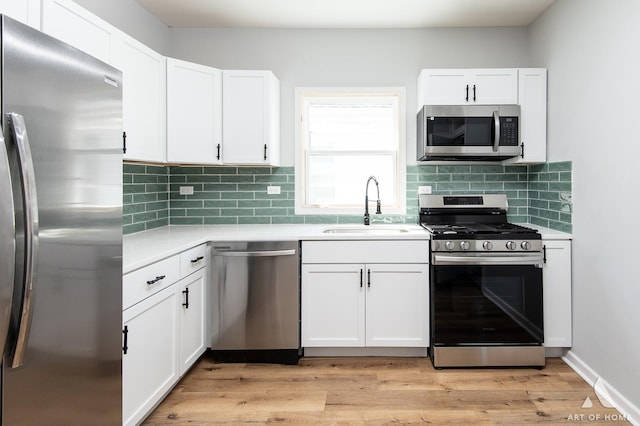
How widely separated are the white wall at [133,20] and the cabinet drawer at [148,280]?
5.24ft

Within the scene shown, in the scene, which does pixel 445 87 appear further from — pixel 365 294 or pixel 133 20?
pixel 133 20

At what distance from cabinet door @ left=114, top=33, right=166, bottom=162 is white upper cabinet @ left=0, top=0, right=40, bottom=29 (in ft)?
1.91

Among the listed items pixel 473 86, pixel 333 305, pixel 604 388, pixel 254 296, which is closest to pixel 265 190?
pixel 254 296

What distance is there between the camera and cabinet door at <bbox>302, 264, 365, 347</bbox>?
287 centimetres

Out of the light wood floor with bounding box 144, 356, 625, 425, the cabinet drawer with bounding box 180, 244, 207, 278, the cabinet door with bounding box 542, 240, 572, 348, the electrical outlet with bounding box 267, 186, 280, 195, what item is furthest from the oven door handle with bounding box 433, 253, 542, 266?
the cabinet drawer with bounding box 180, 244, 207, 278

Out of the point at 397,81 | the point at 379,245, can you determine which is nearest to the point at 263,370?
the point at 379,245

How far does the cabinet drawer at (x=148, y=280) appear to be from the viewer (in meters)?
1.82

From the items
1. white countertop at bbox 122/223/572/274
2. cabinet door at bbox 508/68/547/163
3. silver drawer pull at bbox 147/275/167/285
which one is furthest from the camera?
cabinet door at bbox 508/68/547/163

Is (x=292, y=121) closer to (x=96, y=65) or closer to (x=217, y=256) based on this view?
(x=217, y=256)

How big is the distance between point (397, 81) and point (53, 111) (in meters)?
2.79

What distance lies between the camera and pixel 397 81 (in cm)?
345

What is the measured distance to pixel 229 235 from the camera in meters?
2.84

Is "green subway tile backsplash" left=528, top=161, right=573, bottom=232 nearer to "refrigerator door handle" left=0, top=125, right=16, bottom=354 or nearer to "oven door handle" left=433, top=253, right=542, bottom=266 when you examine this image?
"oven door handle" left=433, top=253, right=542, bottom=266

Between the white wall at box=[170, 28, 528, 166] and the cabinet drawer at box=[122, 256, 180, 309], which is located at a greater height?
the white wall at box=[170, 28, 528, 166]
